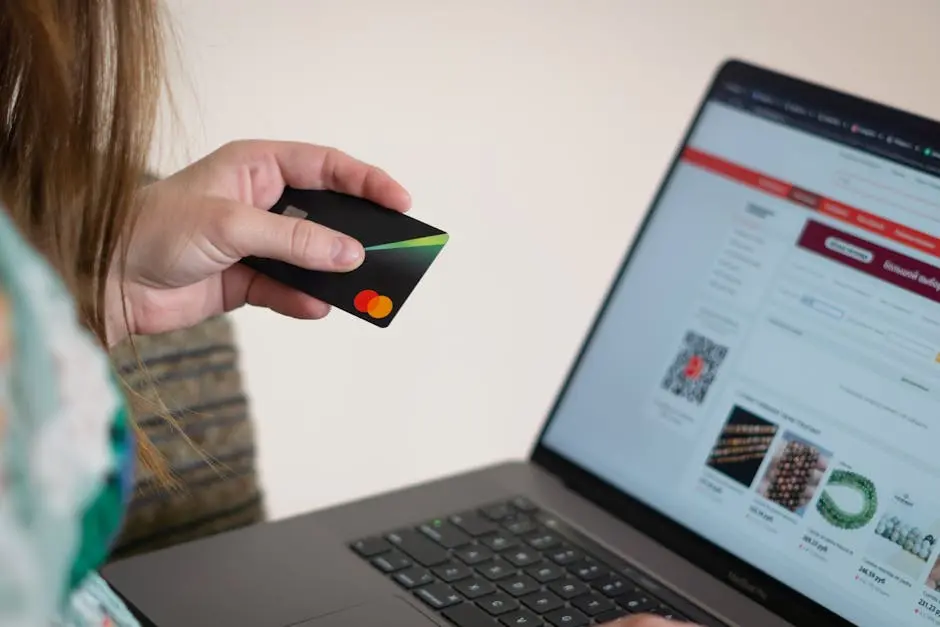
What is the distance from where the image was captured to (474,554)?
2.48 feet

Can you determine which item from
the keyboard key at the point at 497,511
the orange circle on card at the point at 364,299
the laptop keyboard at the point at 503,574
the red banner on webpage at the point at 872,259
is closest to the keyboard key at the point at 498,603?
the laptop keyboard at the point at 503,574

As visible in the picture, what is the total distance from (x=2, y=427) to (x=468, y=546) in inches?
19.9

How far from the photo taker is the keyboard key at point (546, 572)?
0.74 m

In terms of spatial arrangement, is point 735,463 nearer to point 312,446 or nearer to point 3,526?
point 3,526

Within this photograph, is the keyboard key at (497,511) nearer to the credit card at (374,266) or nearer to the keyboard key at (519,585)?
the keyboard key at (519,585)

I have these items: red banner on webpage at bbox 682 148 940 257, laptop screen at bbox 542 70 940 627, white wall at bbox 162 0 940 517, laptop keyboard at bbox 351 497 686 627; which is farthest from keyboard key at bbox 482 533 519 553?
white wall at bbox 162 0 940 517

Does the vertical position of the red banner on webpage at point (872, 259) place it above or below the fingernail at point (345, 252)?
above

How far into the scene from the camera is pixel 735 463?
30.2 inches

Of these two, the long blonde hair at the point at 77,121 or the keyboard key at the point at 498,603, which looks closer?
the long blonde hair at the point at 77,121

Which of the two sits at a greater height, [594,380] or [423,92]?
[423,92]

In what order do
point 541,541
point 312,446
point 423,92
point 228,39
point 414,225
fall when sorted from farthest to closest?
point 312,446 < point 423,92 < point 228,39 < point 541,541 < point 414,225

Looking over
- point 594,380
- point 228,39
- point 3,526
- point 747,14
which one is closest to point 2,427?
point 3,526

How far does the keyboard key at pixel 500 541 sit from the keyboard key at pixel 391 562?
0.20ft

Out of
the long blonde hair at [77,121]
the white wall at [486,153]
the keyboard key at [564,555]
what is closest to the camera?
the long blonde hair at [77,121]
